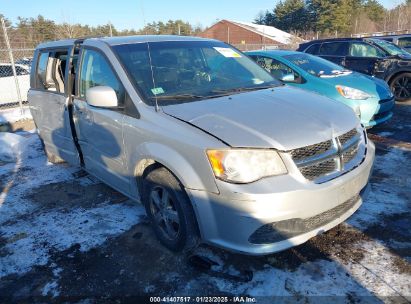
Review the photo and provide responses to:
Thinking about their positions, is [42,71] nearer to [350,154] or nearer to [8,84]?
[350,154]

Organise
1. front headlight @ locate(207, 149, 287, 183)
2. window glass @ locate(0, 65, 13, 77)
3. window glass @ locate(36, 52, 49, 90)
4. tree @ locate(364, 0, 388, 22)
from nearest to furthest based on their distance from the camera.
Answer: front headlight @ locate(207, 149, 287, 183), window glass @ locate(36, 52, 49, 90), window glass @ locate(0, 65, 13, 77), tree @ locate(364, 0, 388, 22)

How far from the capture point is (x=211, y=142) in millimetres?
2408

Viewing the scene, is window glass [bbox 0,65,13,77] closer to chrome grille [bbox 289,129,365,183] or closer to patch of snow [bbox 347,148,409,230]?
patch of snow [bbox 347,148,409,230]

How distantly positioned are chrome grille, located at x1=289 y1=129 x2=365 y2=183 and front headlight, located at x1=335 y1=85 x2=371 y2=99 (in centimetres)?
335

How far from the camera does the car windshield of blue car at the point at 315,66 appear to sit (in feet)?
20.9

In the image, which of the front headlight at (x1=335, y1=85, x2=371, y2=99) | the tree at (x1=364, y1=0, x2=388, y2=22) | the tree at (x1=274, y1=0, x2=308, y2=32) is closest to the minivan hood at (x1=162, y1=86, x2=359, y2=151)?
the front headlight at (x1=335, y1=85, x2=371, y2=99)

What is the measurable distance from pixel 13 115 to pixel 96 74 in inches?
272

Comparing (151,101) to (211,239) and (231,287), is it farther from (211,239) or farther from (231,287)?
(231,287)

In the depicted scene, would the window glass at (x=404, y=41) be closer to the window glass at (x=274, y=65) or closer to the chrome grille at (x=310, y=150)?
the window glass at (x=274, y=65)

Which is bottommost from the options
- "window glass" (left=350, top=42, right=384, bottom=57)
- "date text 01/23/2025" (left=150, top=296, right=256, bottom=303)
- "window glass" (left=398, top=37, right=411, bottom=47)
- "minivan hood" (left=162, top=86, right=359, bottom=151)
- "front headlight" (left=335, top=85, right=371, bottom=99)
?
"date text 01/23/2025" (left=150, top=296, right=256, bottom=303)

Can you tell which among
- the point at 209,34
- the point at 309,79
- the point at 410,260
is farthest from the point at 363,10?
the point at 410,260

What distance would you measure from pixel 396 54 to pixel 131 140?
846cm

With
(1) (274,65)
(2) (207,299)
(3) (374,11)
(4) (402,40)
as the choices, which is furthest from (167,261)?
(3) (374,11)

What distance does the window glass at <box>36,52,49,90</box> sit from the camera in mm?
4719
